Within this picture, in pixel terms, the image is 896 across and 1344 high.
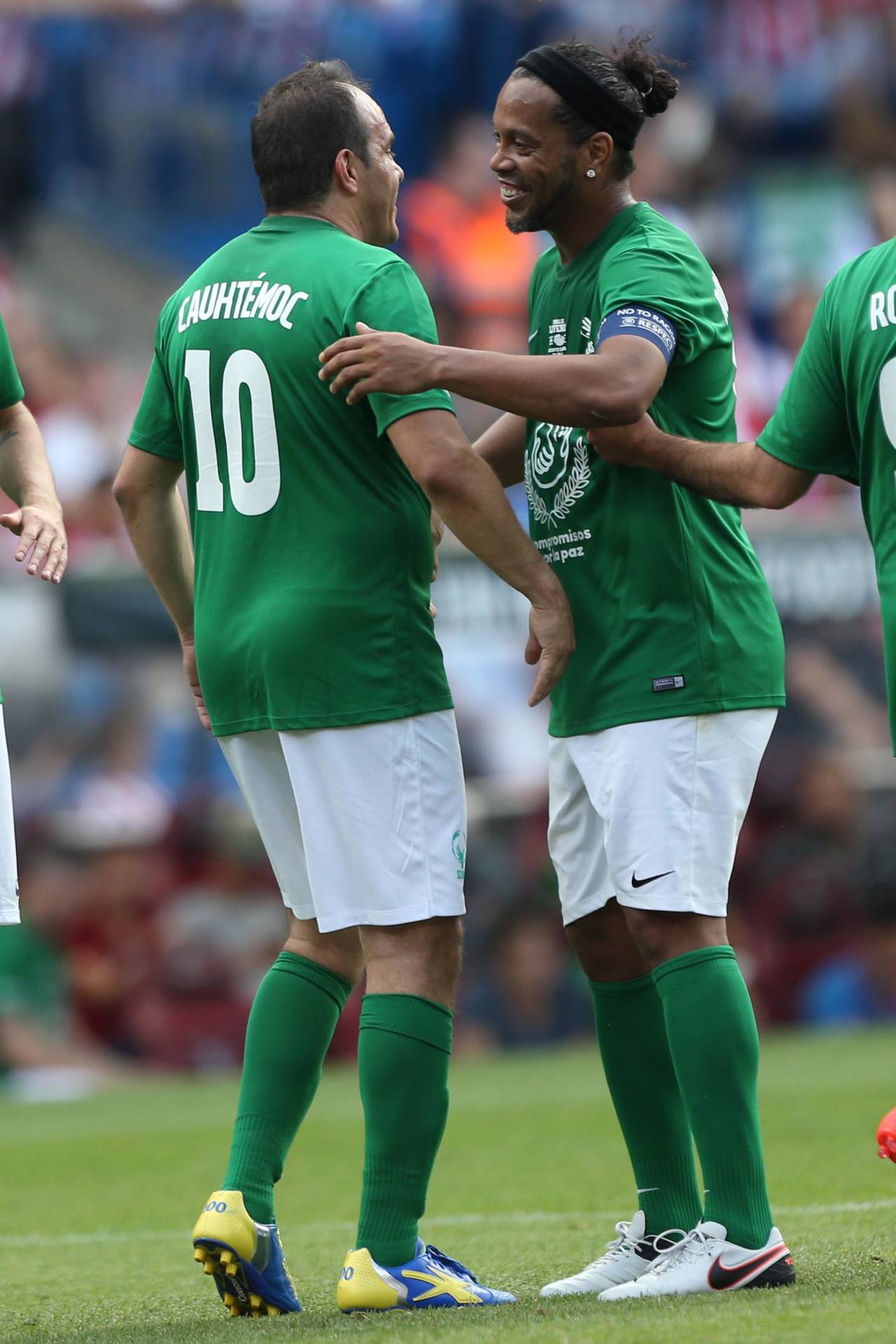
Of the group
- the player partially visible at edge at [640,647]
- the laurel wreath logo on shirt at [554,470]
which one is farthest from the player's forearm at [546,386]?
the laurel wreath logo on shirt at [554,470]

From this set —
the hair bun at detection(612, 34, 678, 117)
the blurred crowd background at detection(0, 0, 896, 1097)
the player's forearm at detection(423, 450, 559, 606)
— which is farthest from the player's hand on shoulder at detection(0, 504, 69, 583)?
the blurred crowd background at detection(0, 0, 896, 1097)

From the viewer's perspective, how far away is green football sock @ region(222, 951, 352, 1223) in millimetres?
3795

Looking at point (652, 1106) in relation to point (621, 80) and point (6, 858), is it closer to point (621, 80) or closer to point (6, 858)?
point (6, 858)

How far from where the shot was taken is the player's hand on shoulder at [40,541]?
3.66 meters

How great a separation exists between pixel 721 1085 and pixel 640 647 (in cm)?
83

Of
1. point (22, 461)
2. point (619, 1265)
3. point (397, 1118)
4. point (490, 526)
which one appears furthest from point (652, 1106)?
point (22, 461)

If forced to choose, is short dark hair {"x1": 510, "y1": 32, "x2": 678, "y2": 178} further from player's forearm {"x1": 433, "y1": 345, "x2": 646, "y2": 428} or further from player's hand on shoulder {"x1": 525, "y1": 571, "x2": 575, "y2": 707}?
player's hand on shoulder {"x1": 525, "y1": 571, "x2": 575, "y2": 707}

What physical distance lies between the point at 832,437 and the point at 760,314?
1164cm

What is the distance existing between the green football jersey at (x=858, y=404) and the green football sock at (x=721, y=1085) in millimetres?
573

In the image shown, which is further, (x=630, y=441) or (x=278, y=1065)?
(x=278, y=1065)

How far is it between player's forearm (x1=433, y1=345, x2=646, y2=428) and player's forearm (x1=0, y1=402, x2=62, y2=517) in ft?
2.90

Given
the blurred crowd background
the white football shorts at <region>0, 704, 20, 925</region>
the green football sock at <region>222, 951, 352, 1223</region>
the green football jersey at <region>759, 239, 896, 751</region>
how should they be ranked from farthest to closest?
the blurred crowd background, the green football sock at <region>222, 951, 352, 1223</region>, the white football shorts at <region>0, 704, 20, 925</region>, the green football jersey at <region>759, 239, 896, 751</region>

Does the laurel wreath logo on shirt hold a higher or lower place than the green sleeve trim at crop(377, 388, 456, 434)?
lower

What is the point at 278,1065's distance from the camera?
3.86 metres
